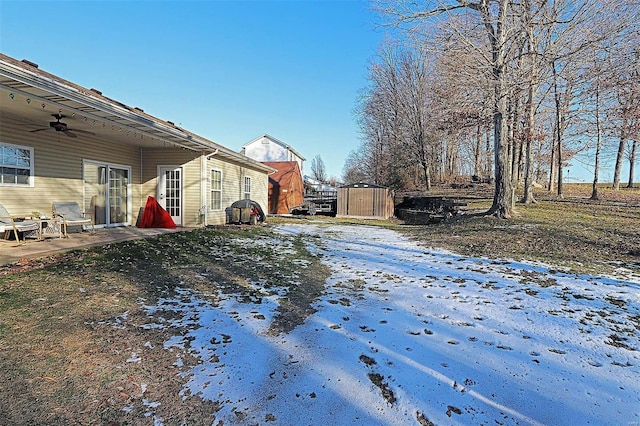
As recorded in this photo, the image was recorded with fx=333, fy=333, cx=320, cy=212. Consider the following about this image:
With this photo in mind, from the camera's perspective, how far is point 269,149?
125 ft

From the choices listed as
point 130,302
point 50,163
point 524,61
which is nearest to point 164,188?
point 50,163

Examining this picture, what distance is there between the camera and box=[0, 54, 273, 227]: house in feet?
19.5

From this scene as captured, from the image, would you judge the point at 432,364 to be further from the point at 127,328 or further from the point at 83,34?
the point at 83,34

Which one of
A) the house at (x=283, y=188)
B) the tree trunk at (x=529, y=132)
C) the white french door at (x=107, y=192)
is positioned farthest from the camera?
the house at (x=283, y=188)

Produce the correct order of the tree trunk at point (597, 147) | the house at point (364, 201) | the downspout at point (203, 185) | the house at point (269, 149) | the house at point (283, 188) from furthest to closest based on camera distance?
the house at point (269, 149) < the house at point (283, 188) < the house at point (364, 201) < the tree trunk at point (597, 147) < the downspout at point (203, 185)

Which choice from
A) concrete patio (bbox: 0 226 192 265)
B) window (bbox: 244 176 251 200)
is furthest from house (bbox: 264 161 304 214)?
concrete patio (bbox: 0 226 192 265)

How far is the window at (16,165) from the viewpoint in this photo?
6879 mm

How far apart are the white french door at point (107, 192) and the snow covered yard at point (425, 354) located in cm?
634

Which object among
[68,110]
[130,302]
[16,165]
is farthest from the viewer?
[16,165]

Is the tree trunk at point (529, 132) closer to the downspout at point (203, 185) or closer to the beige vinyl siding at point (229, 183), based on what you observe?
the beige vinyl siding at point (229, 183)

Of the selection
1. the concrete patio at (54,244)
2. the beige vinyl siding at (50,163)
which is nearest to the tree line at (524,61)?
the beige vinyl siding at (50,163)

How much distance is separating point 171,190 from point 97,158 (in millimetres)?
2345

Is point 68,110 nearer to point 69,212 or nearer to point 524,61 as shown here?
point 69,212

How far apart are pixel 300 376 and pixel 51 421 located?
1.65 meters
